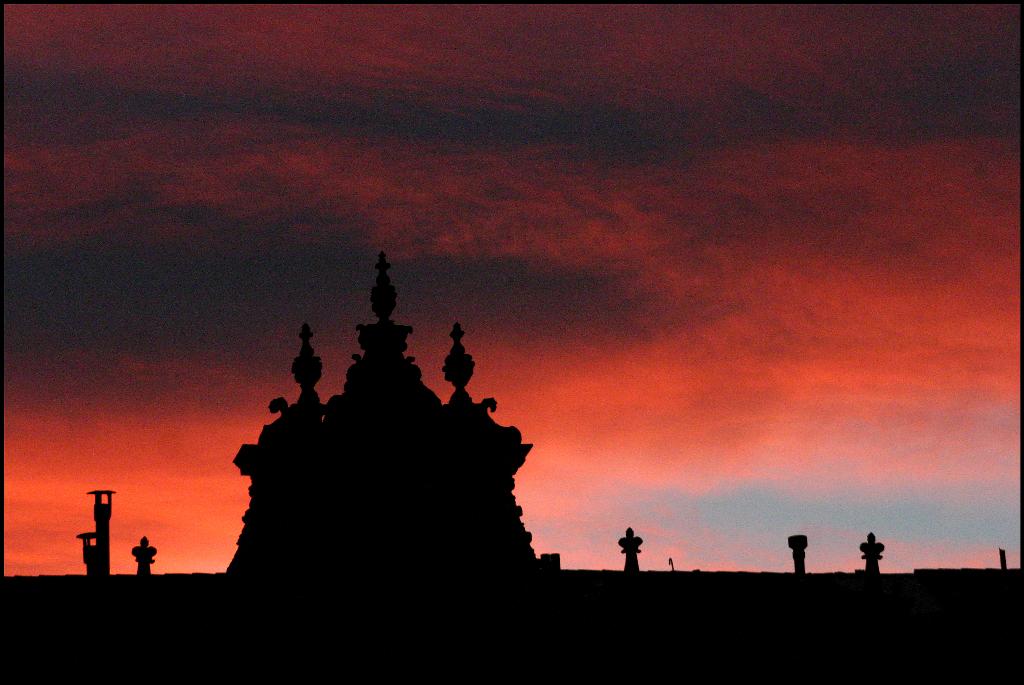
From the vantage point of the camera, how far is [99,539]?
87562 mm

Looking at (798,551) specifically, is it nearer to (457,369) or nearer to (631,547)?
(631,547)

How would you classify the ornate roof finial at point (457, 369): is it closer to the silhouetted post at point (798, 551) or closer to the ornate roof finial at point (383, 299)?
the ornate roof finial at point (383, 299)

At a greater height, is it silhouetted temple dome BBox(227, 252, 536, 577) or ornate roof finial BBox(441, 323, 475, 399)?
ornate roof finial BBox(441, 323, 475, 399)

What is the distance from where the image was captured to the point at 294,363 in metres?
86.9

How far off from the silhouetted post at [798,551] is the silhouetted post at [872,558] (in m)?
2.18

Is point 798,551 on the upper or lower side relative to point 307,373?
lower

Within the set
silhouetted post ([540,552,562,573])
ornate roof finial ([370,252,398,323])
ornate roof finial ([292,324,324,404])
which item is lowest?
silhouetted post ([540,552,562,573])

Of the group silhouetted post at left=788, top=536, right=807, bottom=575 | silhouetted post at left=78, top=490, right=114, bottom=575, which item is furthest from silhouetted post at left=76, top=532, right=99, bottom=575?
silhouetted post at left=788, top=536, right=807, bottom=575

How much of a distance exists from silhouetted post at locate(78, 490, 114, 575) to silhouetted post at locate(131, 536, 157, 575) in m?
0.84

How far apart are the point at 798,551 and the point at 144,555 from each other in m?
20.0

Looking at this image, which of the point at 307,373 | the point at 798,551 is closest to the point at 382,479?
the point at 307,373

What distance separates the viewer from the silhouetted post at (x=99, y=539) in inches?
3430

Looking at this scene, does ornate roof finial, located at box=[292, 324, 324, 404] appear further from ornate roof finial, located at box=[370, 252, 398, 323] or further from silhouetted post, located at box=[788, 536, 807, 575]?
silhouetted post, located at box=[788, 536, 807, 575]

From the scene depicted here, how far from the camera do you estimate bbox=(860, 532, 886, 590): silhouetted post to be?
87438 mm
